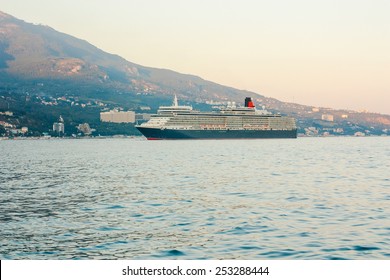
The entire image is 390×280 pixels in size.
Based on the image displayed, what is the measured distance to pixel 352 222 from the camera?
24328 mm

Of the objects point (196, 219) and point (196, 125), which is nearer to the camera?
point (196, 219)

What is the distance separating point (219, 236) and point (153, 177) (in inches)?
1092

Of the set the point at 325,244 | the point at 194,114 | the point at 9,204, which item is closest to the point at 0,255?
the point at 325,244

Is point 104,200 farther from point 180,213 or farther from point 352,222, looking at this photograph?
point 352,222

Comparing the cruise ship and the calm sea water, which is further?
the cruise ship

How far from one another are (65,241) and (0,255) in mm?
2681

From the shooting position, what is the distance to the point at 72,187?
1588 inches

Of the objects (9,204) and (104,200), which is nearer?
(9,204)

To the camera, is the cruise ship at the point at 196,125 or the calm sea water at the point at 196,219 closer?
the calm sea water at the point at 196,219

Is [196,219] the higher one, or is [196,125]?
[196,125]
